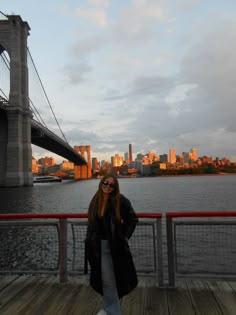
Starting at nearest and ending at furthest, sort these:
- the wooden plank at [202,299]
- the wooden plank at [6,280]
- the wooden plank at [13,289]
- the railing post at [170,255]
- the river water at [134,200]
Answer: the wooden plank at [202,299], the wooden plank at [13,289], the railing post at [170,255], the wooden plank at [6,280], the river water at [134,200]

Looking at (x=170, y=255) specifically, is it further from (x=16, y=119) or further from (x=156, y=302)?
(x=16, y=119)

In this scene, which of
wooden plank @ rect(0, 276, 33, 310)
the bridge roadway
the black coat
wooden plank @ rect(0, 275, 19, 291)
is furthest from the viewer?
the bridge roadway

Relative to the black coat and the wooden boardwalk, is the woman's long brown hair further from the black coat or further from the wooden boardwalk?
the wooden boardwalk

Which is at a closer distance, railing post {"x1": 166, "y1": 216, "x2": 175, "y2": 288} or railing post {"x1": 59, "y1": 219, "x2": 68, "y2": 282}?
railing post {"x1": 166, "y1": 216, "x2": 175, "y2": 288}

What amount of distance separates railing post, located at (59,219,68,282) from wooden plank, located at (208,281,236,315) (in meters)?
2.09

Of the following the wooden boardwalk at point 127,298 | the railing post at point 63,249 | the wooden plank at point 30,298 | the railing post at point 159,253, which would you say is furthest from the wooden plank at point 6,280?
the railing post at point 159,253

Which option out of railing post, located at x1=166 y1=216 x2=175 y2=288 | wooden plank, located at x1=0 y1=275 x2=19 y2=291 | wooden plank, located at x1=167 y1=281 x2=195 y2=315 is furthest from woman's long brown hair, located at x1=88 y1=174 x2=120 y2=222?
wooden plank, located at x1=0 y1=275 x2=19 y2=291

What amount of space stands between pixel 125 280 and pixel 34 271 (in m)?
2.24

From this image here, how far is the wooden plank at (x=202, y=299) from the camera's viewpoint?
145 inches

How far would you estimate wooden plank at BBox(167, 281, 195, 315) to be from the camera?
370 centimetres

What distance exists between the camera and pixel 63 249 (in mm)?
4770

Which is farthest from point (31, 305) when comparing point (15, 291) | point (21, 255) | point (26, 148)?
point (26, 148)

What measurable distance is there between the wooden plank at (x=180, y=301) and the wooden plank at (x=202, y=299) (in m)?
0.07

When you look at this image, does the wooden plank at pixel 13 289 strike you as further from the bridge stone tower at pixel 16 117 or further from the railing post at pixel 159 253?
the bridge stone tower at pixel 16 117
